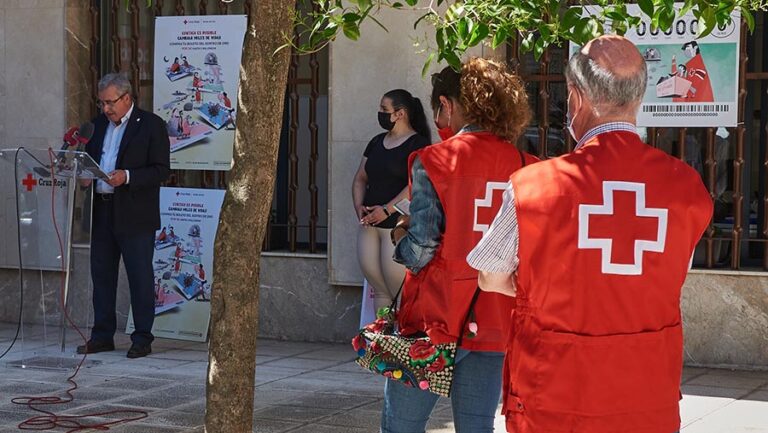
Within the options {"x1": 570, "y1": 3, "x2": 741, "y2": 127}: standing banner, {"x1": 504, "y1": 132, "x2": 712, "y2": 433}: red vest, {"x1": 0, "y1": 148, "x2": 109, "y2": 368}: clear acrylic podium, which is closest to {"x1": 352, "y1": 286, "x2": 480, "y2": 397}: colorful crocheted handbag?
{"x1": 504, "y1": 132, "x2": 712, "y2": 433}: red vest

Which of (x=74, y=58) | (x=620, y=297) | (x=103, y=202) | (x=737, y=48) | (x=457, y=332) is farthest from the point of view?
(x=74, y=58)

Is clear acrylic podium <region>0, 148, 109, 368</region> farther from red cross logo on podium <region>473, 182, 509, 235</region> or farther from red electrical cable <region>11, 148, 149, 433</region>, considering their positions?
red cross logo on podium <region>473, 182, 509, 235</region>

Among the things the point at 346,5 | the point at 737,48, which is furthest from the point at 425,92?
the point at 737,48

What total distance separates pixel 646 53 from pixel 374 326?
16.1 feet

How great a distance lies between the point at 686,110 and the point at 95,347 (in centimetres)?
460

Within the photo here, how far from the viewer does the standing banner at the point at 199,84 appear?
10.0 m

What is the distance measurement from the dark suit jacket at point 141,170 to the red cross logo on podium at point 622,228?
20.8 ft

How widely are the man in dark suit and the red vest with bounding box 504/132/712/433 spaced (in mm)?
6242

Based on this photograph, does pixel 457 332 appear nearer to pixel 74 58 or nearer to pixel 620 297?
pixel 620 297

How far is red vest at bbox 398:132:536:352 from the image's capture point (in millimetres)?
4227

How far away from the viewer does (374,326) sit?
14.7 ft

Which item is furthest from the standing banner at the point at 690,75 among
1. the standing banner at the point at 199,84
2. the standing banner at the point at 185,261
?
the standing banner at the point at 185,261

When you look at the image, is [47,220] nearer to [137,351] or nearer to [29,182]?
[29,182]

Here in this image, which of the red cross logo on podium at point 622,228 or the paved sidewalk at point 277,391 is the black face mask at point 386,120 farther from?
the red cross logo on podium at point 622,228
